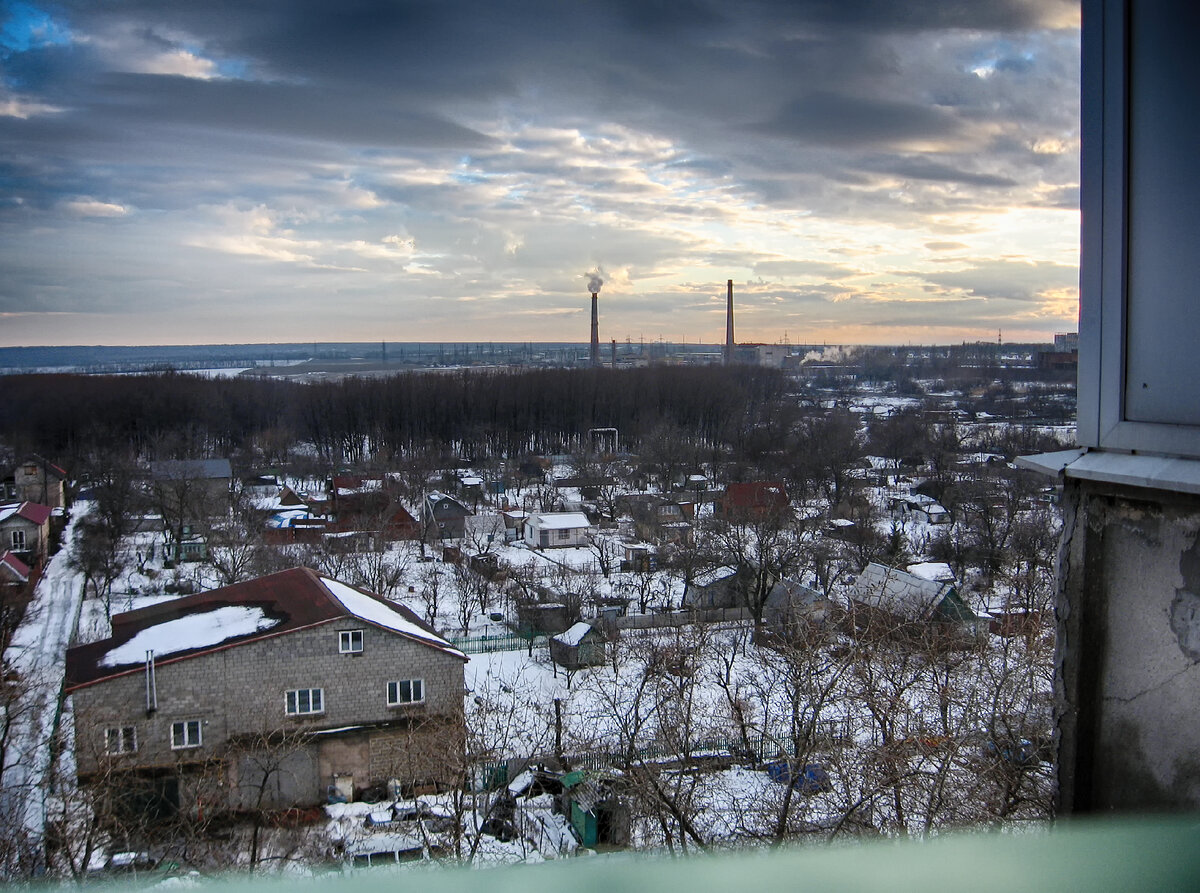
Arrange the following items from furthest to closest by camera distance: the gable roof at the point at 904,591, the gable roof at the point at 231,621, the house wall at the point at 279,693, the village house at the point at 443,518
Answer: the village house at the point at 443,518, the gable roof at the point at 904,591, the gable roof at the point at 231,621, the house wall at the point at 279,693

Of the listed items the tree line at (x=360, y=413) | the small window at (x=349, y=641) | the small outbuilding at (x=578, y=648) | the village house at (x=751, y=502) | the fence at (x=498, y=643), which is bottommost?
the fence at (x=498, y=643)

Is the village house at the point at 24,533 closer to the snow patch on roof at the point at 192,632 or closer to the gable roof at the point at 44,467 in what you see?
the gable roof at the point at 44,467

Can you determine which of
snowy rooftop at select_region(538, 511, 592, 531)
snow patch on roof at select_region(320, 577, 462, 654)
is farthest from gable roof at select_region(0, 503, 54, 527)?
Result: snow patch on roof at select_region(320, 577, 462, 654)

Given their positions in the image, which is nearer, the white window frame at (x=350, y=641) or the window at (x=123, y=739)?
the window at (x=123, y=739)

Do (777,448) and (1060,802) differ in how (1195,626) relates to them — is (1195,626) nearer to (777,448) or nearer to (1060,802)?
Answer: (1060,802)

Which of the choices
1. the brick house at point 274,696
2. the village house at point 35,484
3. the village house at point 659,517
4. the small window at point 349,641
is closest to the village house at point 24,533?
the village house at point 35,484

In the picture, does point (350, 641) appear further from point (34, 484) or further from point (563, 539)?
point (34, 484)

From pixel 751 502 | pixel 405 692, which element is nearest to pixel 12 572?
pixel 405 692

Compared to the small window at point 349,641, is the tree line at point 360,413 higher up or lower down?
higher up
